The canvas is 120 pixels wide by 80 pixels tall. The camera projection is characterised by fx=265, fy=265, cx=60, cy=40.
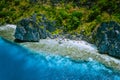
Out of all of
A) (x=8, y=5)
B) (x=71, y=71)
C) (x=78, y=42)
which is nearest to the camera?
(x=71, y=71)

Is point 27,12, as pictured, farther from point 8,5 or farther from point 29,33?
point 29,33

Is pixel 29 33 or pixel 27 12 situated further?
pixel 27 12

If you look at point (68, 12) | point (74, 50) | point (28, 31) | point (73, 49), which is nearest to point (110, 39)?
point (74, 50)

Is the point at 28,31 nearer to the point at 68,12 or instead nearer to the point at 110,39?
the point at 68,12

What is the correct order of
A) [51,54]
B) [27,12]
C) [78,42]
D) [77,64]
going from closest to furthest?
[77,64] → [51,54] → [78,42] → [27,12]

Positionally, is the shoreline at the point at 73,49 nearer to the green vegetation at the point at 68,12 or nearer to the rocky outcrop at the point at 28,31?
the rocky outcrop at the point at 28,31

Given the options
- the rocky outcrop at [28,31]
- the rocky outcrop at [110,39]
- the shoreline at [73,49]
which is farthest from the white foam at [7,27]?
the rocky outcrop at [110,39]

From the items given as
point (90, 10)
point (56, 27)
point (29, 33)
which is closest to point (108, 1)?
point (90, 10)
